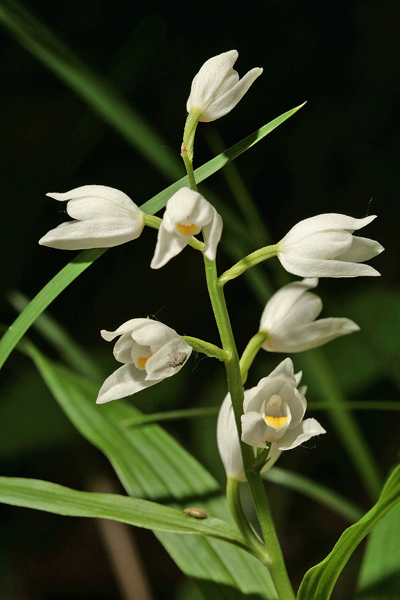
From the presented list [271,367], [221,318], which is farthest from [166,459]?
[271,367]

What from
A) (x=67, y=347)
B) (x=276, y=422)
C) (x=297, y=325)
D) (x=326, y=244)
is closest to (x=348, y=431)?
(x=297, y=325)

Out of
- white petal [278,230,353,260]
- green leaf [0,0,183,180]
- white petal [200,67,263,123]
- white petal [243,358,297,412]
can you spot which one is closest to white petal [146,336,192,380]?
white petal [243,358,297,412]

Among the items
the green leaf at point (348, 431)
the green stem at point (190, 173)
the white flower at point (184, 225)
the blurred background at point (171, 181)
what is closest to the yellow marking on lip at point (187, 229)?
the white flower at point (184, 225)

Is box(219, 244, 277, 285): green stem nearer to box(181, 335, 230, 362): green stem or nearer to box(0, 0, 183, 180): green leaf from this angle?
box(181, 335, 230, 362): green stem

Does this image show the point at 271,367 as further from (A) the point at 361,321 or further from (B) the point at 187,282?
(B) the point at 187,282

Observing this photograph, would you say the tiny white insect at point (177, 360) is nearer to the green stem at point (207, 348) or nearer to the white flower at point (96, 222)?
the green stem at point (207, 348)

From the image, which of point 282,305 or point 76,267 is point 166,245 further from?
point 282,305

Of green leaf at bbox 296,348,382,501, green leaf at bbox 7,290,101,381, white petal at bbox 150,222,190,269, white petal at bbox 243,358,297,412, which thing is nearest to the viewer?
white petal at bbox 150,222,190,269
